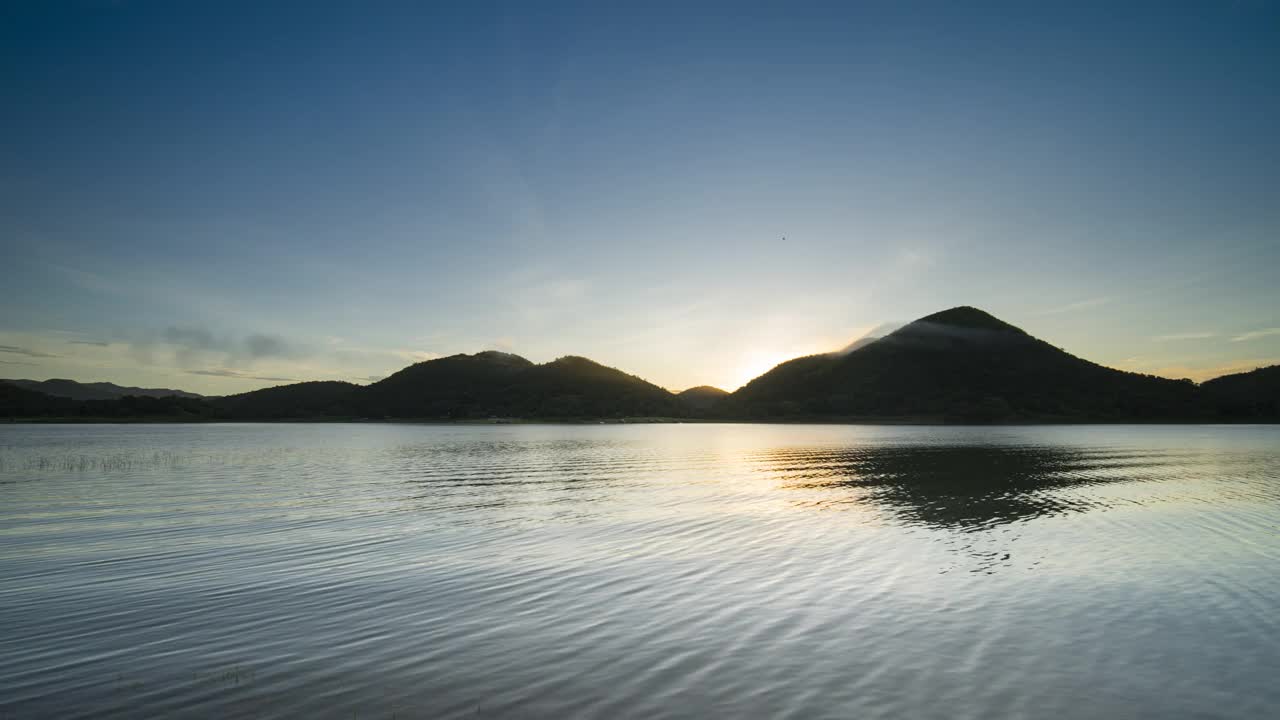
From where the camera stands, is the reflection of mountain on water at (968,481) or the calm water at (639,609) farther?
the reflection of mountain on water at (968,481)

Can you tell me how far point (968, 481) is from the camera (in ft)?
152

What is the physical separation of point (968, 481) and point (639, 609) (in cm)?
3990

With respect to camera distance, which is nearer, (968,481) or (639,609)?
(639,609)

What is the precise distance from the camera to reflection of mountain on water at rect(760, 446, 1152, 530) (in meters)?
30.9

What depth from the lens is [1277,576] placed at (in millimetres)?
17875

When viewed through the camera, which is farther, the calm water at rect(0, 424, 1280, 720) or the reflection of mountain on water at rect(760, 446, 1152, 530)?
the reflection of mountain on water at rect(760, 446, 1152, 530)

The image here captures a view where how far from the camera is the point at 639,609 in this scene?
14.2m

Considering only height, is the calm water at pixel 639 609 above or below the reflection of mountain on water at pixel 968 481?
below

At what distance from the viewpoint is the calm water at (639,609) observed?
9.57m

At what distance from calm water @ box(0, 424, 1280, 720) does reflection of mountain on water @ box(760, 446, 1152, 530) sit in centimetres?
67

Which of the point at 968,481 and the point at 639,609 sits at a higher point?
the point at 968,481

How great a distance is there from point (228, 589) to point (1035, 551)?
23.9 meters

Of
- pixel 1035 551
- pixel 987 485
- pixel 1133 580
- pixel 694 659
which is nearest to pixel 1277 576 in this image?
pixel 1133 580

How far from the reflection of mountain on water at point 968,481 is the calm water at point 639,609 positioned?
26.2 inches
